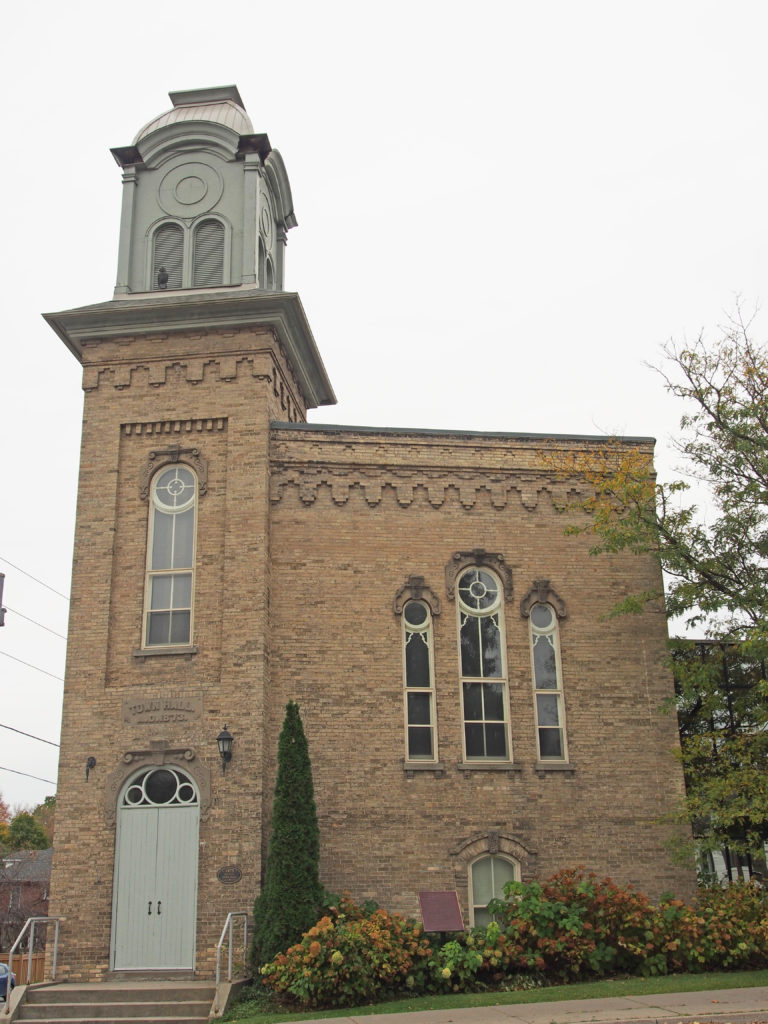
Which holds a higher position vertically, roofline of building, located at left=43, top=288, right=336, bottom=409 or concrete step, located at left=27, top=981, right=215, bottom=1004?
roofline of building, located at left=43, top=288, right=336, bottom=409

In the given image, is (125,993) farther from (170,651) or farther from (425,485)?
(425,485)

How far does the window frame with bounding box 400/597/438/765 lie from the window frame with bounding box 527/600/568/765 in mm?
1755

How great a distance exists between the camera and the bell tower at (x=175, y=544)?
52.9ft

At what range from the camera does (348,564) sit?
18312mm

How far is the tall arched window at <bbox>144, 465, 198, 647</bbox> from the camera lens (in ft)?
57.9

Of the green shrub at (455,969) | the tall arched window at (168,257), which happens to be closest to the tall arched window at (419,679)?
the green shrub at (455,969)

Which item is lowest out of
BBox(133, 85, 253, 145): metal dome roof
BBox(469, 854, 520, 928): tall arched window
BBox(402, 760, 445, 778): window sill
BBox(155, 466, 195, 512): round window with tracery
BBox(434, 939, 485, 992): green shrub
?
BBox(434, 939, 485, 992): green shrub

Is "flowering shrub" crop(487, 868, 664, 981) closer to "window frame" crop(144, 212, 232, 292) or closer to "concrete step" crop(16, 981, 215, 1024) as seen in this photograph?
"concrete step" crop(16, 981, 215, 1024)

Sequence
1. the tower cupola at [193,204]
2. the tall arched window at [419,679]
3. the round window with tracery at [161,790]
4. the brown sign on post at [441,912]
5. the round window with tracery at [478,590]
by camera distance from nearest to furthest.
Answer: the brown sign on post at [441,912] → the round window with tracery at [161,790] → the tall arched window at [419,679] → the round window with tracery at [478,590] → the tower cupola at [193,204]

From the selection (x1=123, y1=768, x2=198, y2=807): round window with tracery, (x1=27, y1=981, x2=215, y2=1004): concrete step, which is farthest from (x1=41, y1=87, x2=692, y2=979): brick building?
(x1=27, y1=981, x2=215, y2=1004): concrete step

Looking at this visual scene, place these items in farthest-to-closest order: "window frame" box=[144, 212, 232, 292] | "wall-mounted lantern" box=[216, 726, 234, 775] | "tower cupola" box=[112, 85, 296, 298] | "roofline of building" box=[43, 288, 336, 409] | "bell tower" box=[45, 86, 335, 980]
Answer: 1. "tower cupola" box=[112, 85, 296, 298]
2. "window frame" box=[144, 212, 232, 292]
3. "roofline of building" box=[43, 288, 336, 409]
4. "wall-mounted lantern" box=[216, 726, 234, 775]
5. "bell tower" box=[45, 86, 335, 980]

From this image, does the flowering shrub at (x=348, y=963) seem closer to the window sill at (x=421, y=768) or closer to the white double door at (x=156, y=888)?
the white double door at (x=156, y=888)

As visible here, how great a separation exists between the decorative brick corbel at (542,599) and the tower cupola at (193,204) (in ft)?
26.4

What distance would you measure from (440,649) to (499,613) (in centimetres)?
129
